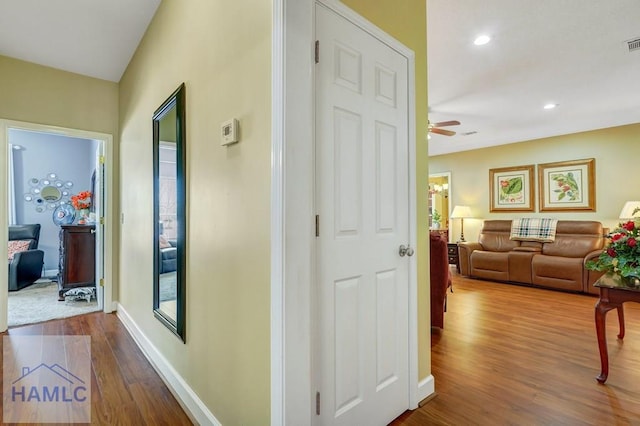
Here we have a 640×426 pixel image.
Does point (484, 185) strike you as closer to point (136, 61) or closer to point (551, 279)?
point (551, 279)

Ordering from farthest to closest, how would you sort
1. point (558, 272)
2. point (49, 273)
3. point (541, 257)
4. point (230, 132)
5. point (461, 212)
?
point (461, 212) < point (49, 273) < point (541, 257) < point (558, 272) < point (230, 132)

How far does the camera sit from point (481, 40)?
2748mm

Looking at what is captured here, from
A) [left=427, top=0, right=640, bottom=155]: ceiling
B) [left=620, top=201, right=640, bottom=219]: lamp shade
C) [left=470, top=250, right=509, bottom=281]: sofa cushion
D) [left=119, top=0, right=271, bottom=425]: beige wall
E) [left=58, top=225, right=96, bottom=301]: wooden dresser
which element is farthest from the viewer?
[left=470, top=250, right=509, bottom=281]: sofa cushion

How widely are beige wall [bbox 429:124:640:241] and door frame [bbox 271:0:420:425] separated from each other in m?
5.74

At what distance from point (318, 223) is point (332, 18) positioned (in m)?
Result: 0.92

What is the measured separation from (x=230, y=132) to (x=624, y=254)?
8.60 feet

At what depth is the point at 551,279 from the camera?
4.68m

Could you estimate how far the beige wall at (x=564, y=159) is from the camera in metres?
4.75

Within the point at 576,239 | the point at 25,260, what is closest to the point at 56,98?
the point at 25,260

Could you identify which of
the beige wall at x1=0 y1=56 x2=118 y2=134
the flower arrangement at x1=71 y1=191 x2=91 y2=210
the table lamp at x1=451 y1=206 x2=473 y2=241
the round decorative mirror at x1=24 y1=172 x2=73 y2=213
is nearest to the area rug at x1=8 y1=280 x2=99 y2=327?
the flower arrangement at x1=71 y1=191 x2=91 y2=210

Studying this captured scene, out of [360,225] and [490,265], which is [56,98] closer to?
[360,225]

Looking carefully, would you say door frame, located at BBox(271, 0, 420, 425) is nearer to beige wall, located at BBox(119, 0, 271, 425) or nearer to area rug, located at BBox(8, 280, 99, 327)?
beige wall, located at BBox(119, 0, 271, 425)

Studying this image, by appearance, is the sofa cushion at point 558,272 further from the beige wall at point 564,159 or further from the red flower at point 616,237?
the red flower at point 616,237

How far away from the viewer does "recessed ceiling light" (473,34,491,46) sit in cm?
270
